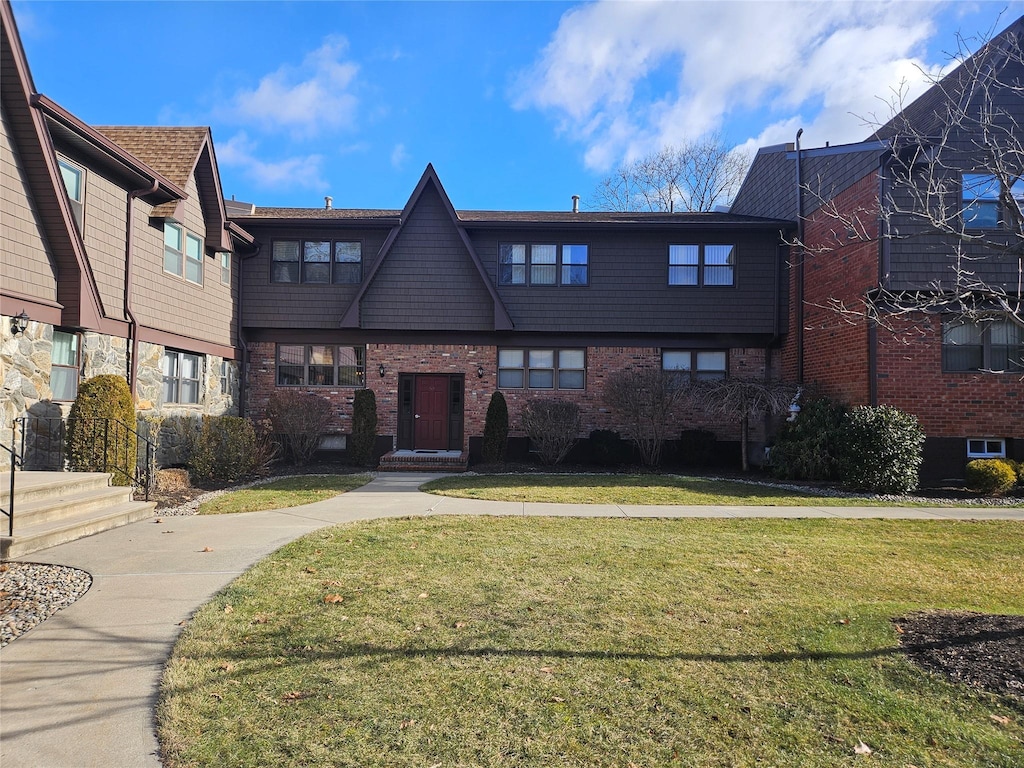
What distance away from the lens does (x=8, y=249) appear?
8664 millimetres

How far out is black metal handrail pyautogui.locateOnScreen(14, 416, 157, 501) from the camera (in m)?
9.20

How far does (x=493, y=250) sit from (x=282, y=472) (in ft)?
25.4

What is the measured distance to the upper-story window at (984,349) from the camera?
12555mm

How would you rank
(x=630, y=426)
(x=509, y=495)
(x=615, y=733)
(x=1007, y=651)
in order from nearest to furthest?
(x=615, y=733)
(x=1007, y=651)
(x=509, y=495)
(x=630, y=426)

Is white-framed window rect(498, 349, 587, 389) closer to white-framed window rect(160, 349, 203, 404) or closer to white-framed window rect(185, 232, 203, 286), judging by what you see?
white-framed window rect(160, 349, 203, 404)

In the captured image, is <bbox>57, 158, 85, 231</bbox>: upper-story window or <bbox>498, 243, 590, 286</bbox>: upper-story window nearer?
<bbox>57, 158, 85, 231</bbox>: upper-story window

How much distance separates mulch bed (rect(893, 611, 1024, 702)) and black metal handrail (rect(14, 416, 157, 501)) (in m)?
9.62

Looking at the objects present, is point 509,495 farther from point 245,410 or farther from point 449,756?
point 245,410

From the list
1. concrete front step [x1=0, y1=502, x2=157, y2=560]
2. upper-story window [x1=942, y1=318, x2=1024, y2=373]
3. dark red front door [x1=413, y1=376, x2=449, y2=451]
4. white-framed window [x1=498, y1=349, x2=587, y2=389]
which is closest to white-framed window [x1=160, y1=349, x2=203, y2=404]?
concrete front step [x1=0, y1=502, x2=157, y2=560]

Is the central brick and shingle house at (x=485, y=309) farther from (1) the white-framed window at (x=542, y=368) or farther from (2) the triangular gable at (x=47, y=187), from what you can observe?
(2) the triangular gable at (x=47, y=187)

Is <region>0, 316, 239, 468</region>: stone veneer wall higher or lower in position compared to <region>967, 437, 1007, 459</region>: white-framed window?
higher

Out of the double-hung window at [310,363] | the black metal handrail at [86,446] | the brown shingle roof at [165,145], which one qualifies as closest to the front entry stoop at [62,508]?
the black metal handrail at [86,446]

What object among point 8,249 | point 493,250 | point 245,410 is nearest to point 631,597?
point 8,249

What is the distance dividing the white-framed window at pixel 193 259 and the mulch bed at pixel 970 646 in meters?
14.3
